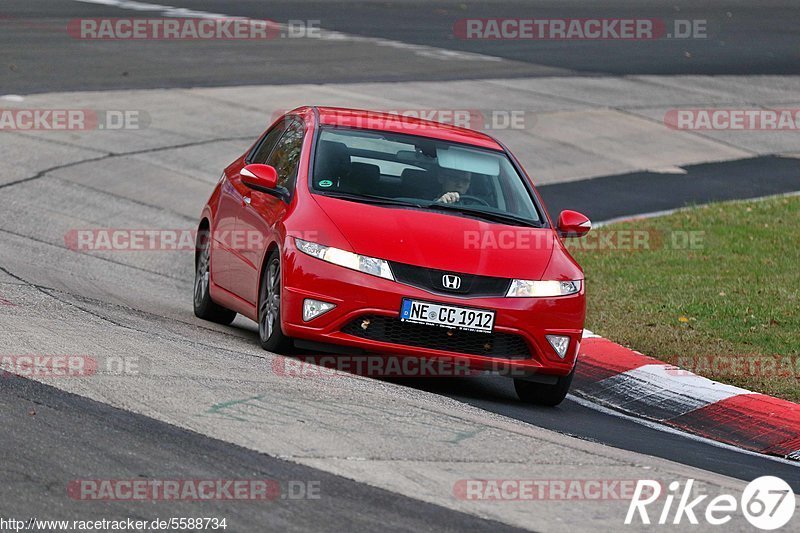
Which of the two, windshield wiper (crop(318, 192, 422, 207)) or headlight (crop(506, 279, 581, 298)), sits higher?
windshield wiper (crop(318, 192, 422, 207))

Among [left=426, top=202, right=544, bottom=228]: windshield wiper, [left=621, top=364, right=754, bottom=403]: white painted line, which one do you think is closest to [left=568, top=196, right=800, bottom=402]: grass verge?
[left=621, top=364, right=754, bottom=403]: white painted line

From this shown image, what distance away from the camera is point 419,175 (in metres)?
9.64

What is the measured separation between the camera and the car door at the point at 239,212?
9.91 meters

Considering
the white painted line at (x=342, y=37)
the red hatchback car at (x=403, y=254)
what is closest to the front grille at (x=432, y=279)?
the red hatchback car at (x=403, y=254)

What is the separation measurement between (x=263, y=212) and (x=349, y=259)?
3.96 ft

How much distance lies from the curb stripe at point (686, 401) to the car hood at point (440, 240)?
1215 millimetres

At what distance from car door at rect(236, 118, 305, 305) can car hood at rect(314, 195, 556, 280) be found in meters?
0.40

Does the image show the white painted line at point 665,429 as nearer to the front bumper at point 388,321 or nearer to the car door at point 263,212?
the front bumper at point 388,321

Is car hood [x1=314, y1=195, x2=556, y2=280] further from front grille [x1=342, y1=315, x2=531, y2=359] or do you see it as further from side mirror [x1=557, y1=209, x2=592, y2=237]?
side mirror [x1=557, y1=209, x2=592, y2=237]

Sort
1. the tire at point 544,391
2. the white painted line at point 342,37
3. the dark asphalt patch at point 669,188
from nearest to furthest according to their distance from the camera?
the tire at point 544,391
the dark asphalt patch at point 669,188
the white painted line at point 342,37

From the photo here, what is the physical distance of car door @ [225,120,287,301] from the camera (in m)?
9.91

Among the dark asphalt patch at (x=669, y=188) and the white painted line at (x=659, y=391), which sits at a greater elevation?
the white painted line at (x=659, y=391)

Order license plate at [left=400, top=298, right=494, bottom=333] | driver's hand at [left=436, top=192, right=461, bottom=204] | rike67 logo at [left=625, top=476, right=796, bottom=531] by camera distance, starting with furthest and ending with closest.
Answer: driver's hand at [left=436, top=192, right=461, bottom=204] < license plate at [left=400, top=298, right=494, bottom=333] < rike67 logo at [left=625, top=476, right=796, bottom=531]

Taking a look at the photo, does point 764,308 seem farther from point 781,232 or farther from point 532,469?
point 532,469
